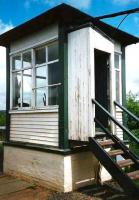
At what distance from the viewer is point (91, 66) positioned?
7.29 metres

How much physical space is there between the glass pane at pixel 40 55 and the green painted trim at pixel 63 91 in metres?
1.05

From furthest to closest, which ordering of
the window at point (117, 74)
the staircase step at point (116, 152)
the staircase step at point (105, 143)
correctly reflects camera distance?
the window at point (117, 74) < the staircase step at point (105, 143) < the staircase step at point (116, 152)

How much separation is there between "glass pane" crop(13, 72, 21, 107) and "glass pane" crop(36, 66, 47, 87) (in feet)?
3.36

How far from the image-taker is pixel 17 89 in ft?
32.3

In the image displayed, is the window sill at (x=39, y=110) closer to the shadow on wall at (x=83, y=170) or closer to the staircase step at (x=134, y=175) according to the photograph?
the shadow on wall at (x=83, y=170)

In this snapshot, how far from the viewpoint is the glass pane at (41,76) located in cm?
869

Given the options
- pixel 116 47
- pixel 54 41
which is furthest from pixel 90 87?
pixel 116 47

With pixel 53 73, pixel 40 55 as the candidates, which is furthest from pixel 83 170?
pixel 40 55

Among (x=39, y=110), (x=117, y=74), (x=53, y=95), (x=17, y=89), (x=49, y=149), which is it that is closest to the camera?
(x=49, y=149)

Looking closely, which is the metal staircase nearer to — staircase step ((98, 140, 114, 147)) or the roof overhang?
staircase step ((98, 140, 114, 147))

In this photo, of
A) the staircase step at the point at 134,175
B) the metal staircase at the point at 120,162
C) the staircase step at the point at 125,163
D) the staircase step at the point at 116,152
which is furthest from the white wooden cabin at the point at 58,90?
the staircase step at the point at 134,175

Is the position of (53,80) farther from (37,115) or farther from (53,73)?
(37,115)

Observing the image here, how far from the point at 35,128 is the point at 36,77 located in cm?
147

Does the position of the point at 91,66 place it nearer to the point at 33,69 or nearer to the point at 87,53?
the point at 87,53
